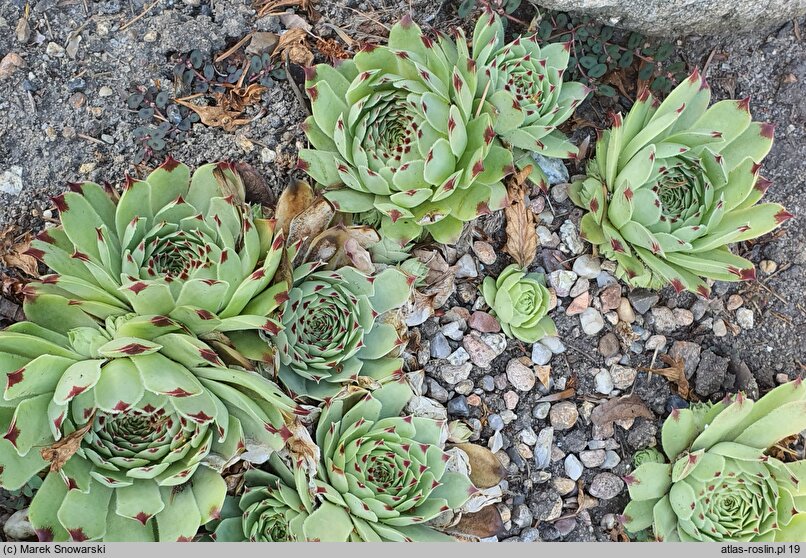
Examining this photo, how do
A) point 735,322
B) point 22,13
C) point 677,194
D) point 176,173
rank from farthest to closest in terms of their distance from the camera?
1. point 735,322
2. point 22,13
3. point 677,194
4. point 176,173

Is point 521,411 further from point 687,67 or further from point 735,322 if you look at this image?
point 687,67

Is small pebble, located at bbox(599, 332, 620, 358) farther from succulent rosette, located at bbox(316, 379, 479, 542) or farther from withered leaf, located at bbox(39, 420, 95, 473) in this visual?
withered leaf, located at bbox(39, 420, 95, 473)

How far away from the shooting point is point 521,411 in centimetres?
229

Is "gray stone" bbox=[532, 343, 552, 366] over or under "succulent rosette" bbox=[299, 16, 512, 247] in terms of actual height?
under

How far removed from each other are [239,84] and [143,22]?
0.40 m

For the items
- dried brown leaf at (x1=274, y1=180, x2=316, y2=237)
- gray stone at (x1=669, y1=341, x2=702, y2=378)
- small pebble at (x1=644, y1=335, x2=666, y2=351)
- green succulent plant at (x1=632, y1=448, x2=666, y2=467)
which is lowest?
green succulent plant at (x1=632, y1=448, x2=666, y2=467)

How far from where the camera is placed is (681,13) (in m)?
2.34

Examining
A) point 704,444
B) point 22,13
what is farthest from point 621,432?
point 22,13

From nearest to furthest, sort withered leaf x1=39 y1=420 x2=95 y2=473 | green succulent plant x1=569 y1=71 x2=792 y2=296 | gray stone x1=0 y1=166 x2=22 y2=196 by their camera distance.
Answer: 1. withered leaf x1=39 y1=420 x2=95 y2=473
2. green succulent plant x1=569 y1=71 x2=792 y2=296
3. gray stone x1=0 y1=166 x2=22 y2=196

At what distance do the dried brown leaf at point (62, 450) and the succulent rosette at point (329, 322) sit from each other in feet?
1.84

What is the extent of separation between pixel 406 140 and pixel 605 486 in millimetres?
1351

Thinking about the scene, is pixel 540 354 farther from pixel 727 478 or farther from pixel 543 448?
pixel 727 478

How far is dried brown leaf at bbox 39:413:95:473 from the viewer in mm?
1665

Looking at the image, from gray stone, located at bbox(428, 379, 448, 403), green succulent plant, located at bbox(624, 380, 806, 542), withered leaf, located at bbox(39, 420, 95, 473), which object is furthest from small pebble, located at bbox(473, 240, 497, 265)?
withered leaf, located at bbox(39, 420, 95, 473)
